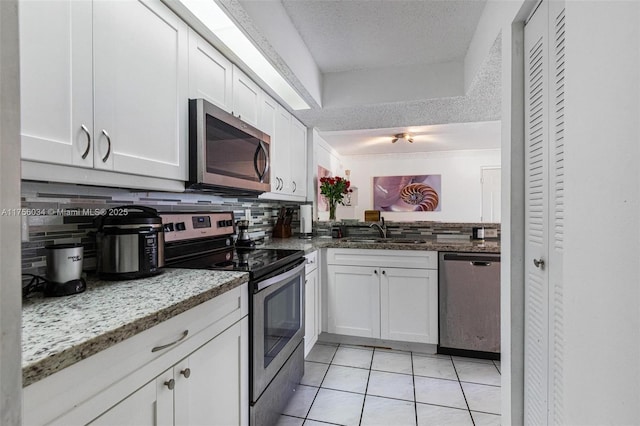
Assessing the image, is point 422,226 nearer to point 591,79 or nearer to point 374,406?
point 374,406

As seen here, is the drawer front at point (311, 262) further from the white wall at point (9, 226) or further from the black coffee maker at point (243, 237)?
the white wall at point (9, 226)

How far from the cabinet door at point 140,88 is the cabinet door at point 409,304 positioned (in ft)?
6.18

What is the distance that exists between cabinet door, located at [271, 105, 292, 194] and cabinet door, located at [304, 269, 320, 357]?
2.55ft

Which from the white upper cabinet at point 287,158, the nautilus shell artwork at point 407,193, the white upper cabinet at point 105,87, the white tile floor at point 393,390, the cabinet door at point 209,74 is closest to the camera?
the white upper cabinet at point 105,87

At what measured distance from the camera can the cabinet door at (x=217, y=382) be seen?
0.99 metres

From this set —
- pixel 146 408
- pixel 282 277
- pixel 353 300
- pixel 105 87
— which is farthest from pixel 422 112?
pixel 146 408

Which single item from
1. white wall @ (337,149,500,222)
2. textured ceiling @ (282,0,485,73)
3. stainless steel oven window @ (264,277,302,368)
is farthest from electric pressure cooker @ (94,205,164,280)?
white wall @ (337,149,500,222)

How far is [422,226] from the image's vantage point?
10.2 ft

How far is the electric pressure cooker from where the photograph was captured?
1146mm

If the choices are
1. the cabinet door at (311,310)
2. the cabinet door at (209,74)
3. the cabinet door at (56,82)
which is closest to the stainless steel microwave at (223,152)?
the cabinet door at (209,74)

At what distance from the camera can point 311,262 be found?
8.06 ft

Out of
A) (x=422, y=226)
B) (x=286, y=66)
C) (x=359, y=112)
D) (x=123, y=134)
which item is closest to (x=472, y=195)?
(x=422, y=226)

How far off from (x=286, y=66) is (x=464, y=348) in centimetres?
248

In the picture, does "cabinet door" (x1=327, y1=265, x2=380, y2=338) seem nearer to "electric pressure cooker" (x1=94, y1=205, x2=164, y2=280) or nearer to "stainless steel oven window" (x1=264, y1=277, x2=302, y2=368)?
"stainless steel oven window" (x1=264, y1=277, x2=302, y2=368)
